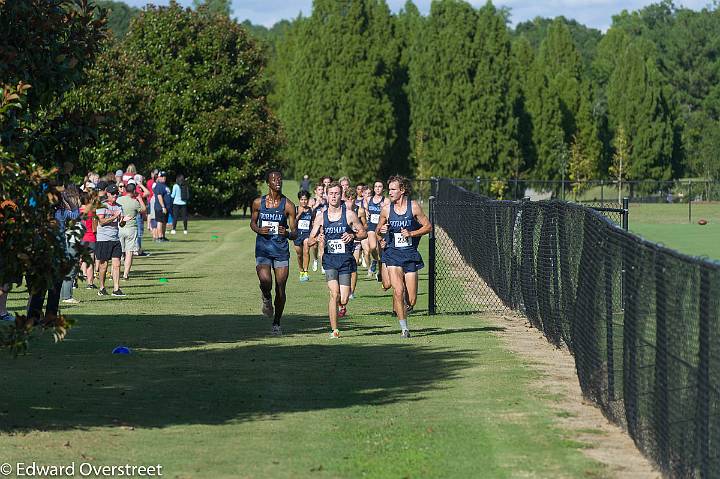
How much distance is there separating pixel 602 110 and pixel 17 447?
105 m

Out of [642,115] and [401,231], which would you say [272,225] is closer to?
[401,231]

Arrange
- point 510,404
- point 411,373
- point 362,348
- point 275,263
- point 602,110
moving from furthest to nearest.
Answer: point 602,110 → point 275,263 → point 362,348 → point 411,373 → point 510,404

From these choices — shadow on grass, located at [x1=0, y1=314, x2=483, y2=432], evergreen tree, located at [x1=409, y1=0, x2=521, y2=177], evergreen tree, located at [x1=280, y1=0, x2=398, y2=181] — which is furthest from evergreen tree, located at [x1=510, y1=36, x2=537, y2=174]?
shadow on grass, located at [x1=0, y1=314, x2=483, y2=432]

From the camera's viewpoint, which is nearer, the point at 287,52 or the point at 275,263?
the point at 275,263

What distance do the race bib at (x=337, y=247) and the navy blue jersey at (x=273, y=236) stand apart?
0.62 meters

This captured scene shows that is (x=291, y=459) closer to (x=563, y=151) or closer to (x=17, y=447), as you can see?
(x=17, y=447)

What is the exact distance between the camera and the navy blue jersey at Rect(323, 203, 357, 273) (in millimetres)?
17203

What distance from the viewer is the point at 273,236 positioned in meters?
17.6

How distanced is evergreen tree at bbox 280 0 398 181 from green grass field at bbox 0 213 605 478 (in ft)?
208

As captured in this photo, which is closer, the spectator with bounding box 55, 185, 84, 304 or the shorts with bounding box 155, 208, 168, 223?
the spectator with bounding box 55, 185, 84, 304

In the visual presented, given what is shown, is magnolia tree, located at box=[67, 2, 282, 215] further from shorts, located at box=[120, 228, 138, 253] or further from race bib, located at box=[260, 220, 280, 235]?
race bib, located at box=[260, 220, 280, 235]

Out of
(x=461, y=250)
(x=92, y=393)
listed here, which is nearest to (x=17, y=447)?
(x=92, y=393)

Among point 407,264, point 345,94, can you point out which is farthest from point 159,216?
point 345,94

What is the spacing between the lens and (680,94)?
11325 cm
